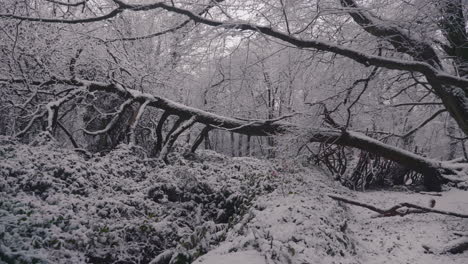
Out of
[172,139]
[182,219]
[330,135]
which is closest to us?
[182,219]

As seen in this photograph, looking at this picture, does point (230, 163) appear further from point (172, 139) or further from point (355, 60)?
point (355, 60)

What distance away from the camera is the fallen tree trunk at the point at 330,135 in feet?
25.5

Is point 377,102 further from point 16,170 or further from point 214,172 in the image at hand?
point 16,170

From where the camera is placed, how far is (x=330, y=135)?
7645mm

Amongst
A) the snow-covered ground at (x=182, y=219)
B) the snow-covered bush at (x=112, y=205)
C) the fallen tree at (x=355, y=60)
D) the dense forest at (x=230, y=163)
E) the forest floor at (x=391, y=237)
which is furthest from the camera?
the fallen tree at (x=355, y=60)

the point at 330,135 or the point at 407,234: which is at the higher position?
the point at 330,135

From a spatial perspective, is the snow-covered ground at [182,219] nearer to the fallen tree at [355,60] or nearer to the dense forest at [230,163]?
the dense forest at [230,163]

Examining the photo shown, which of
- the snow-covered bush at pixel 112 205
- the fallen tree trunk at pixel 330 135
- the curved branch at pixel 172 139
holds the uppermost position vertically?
the fallen tree trunk at pixel 330 135

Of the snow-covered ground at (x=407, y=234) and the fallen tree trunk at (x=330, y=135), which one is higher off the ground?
the fallen tree trunk at (x=330, y=135)

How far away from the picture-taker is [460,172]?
8.10 meters

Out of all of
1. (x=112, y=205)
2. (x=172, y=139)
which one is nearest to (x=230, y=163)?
(x=172, y=139)

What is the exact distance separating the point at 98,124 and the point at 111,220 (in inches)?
330

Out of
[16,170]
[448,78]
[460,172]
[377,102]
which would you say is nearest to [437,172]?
[460,172]

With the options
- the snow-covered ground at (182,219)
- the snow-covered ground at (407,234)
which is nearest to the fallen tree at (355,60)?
the snow-covered ground at (182,219)
